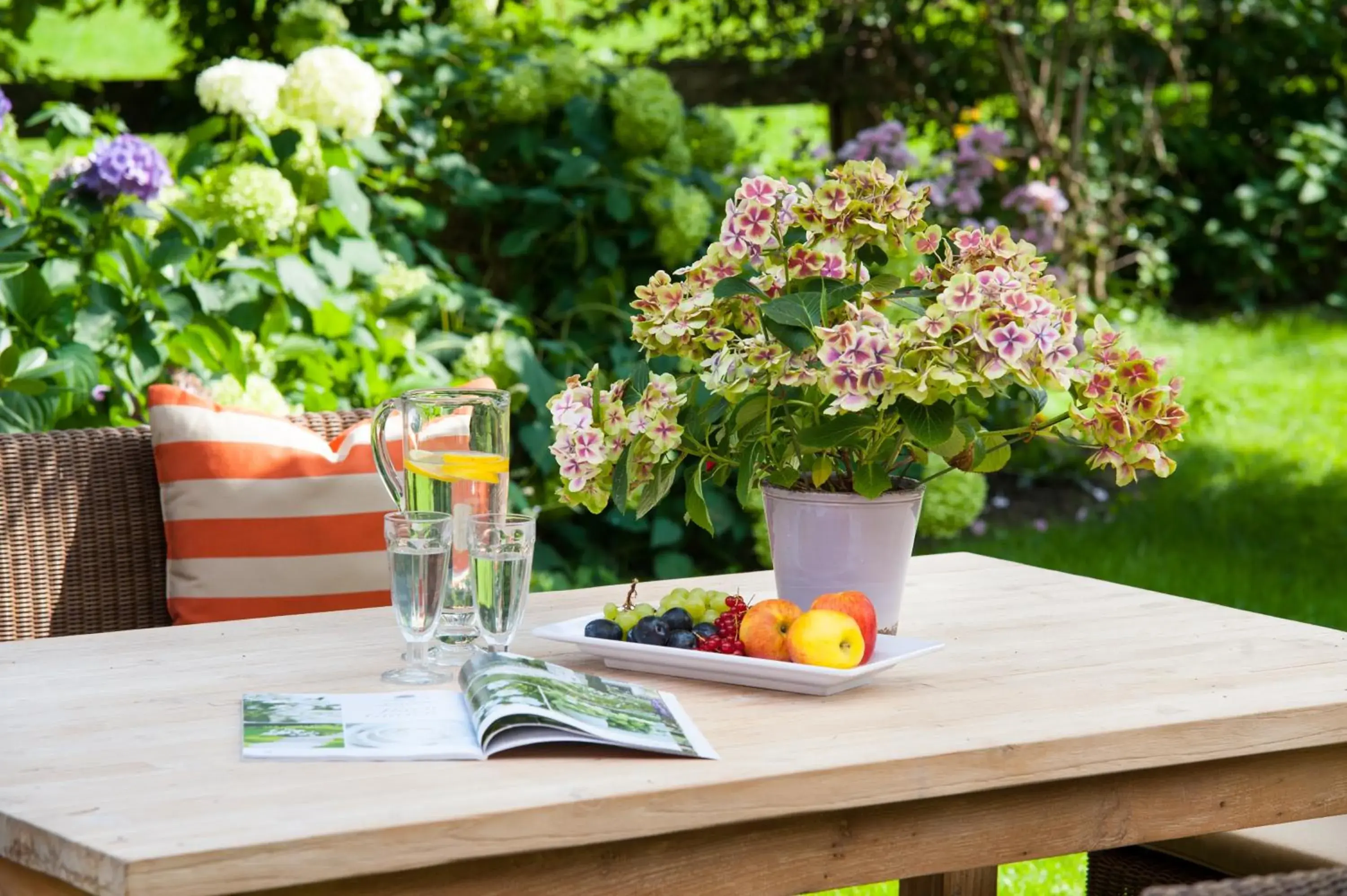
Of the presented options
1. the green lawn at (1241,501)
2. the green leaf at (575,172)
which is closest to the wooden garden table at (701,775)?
the green leaf at (575,172)

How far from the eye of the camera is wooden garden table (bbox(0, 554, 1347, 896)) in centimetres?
116

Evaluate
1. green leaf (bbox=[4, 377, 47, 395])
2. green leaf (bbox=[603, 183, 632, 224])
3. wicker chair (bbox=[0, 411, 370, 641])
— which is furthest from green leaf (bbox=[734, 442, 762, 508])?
green leaf (bbox=[603, 183, 632, 224])

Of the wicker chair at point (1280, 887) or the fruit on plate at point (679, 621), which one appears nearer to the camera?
the wicker chair at point (1280, 887)

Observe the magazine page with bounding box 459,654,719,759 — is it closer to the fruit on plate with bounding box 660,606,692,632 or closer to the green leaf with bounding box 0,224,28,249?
the fruit on plate with bounding box 660,606,692,632

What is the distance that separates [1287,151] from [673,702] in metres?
6.45

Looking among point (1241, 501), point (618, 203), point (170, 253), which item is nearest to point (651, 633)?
point (170, 253)

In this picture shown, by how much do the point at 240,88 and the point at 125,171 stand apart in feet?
1.83

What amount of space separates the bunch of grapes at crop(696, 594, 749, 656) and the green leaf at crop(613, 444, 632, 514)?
145mm

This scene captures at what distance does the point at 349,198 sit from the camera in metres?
3.34

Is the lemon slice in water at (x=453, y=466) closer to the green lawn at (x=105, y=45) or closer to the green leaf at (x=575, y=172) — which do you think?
the green leaf at (x=575, y=172)

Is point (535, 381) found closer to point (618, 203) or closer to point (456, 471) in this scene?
point (618, 203)

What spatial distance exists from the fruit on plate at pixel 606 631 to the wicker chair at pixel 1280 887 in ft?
2.56

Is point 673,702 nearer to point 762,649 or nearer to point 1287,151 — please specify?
point 762,649

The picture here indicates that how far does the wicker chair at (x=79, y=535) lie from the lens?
86.0 inches
